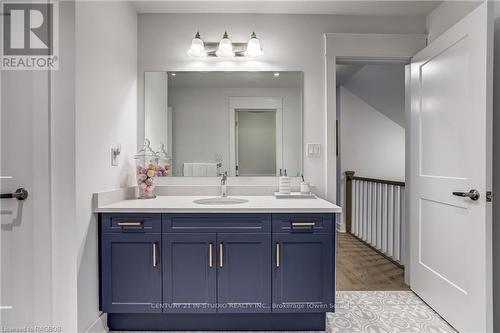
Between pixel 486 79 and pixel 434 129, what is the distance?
54 cm

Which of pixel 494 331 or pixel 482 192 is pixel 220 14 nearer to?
pixel 482 192

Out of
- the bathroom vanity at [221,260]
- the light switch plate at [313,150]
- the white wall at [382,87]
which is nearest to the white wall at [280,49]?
the light switch plate at [313,150]

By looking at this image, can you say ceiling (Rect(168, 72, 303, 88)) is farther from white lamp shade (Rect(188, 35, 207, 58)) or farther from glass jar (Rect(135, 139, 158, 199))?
glass jar (Rect(135, 139, 158, 199))

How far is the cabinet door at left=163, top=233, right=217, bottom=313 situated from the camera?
1.80m

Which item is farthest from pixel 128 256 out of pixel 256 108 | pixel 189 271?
pixel 256 108

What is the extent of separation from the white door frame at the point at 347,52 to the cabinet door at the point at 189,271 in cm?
115

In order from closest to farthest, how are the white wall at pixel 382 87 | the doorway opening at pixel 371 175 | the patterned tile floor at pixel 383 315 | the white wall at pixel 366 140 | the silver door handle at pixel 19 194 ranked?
the silver door handle at pixel 19 194 → the patterned tile floor at pixel 383 315 → the doorway opening at pixel 371 175 → the white wall at pixel 382 87 → the white wall at pixel 366 140

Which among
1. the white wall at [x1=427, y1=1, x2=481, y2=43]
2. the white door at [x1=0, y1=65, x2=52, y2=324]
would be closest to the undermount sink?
the white door at [x1=0, y1=65, x2=52, y2=324]

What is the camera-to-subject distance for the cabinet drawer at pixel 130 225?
5.90 ft

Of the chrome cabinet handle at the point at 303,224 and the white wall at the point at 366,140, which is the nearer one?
the chrome cabinet handle at the point at 303,224

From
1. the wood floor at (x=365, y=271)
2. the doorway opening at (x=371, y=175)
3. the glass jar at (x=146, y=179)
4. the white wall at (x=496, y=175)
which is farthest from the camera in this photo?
the doorway opening at (x=371, y=175)

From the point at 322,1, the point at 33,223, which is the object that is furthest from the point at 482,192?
the point at 33,223

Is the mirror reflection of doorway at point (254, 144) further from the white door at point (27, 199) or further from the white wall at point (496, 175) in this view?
the white wall at point (496, 175)

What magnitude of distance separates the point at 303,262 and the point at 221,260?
1.72 ft
